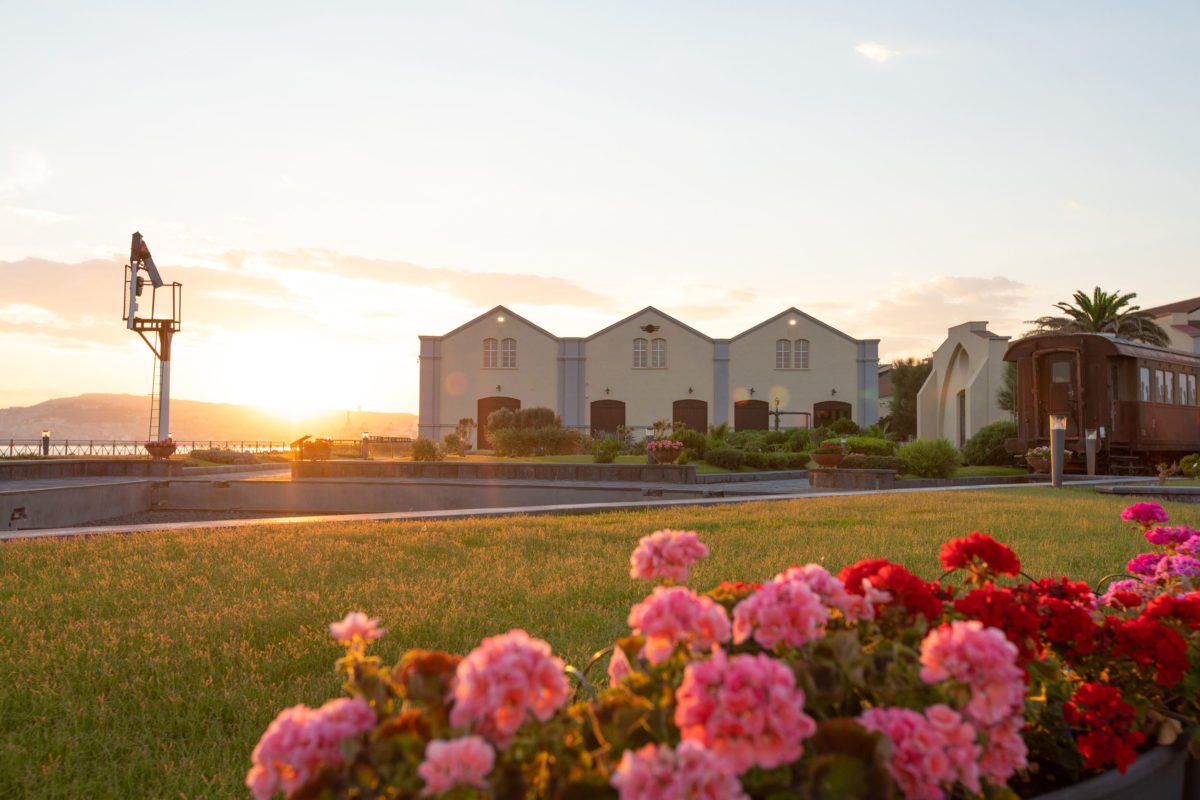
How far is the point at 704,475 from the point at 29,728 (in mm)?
17882

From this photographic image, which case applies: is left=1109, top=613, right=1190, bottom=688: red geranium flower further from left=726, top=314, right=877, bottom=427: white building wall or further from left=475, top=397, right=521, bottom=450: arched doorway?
left=475, top=397, right=521, bottom=450: arched doorway

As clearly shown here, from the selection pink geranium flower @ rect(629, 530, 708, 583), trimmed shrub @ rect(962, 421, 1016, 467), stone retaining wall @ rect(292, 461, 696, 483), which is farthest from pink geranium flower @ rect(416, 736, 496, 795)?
trimmed shrub @ rect(962, 421, 1016, 467)

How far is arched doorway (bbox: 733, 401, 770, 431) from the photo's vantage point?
144 ft

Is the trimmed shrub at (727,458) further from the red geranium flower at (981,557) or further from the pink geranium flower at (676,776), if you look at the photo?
the pink geranium flower at (676,776)

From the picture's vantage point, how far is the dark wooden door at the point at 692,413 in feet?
145

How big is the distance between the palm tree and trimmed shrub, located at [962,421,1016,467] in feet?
72.9

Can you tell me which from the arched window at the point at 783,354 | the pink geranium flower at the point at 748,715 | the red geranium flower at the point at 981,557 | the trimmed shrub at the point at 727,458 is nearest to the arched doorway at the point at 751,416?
the arched window at the point at 783,354

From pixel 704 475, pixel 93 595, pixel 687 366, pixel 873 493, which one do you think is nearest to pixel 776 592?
pixel 93 595

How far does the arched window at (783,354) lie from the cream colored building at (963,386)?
745 centimetres

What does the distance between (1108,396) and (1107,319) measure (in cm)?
3076

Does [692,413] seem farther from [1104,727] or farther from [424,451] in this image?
[1104,727]

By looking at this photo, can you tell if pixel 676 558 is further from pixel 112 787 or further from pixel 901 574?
pixel 112 787

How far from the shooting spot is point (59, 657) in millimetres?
4672

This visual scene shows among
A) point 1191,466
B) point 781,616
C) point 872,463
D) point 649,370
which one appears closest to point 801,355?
point 649,370
